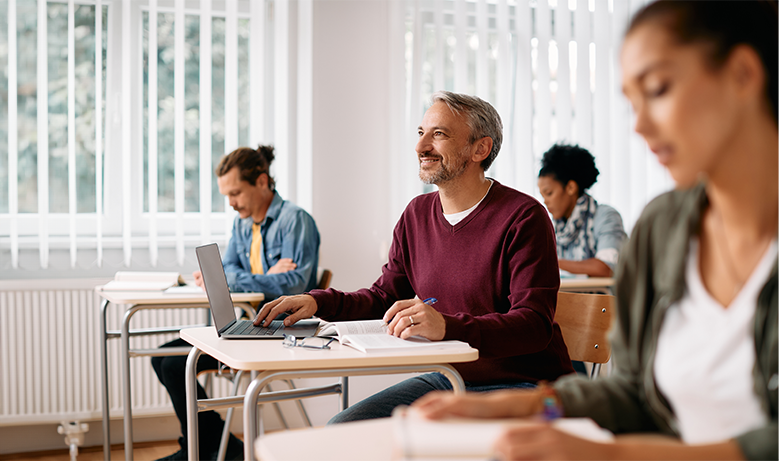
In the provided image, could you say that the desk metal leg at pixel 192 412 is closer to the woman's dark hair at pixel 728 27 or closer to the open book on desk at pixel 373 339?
the open book on desk at pixel 373 339

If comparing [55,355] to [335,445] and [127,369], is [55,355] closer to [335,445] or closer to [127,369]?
[127,369]

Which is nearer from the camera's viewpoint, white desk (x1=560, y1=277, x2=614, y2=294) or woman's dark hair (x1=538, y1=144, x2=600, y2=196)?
white desk (x1=560, y1=277, x2=614, y2=294)

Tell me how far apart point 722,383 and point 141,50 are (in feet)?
10.2

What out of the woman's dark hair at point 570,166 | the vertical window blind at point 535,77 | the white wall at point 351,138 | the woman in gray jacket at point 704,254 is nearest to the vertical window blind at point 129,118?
the white wall at point 351,138

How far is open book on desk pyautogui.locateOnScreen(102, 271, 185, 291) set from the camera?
8.56 feet

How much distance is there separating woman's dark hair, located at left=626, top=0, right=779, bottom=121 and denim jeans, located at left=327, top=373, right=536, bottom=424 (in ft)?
3.50

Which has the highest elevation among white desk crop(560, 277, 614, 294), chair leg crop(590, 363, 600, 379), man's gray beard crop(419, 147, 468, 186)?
man's gray beard crop(419, 147, 468, 186)

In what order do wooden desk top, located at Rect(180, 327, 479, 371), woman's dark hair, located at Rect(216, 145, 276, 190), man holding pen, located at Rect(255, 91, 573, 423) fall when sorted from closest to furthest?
wooden desk top, located at Rect(180, 327, 479, 371) → man holding pen, located at Rect(255, 91, 573, 423) → woman's dark hair, located at Rect(216, 145, 276, 190)

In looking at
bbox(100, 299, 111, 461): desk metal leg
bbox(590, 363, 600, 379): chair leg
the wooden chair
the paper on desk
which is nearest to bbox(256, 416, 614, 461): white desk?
the wooden chair

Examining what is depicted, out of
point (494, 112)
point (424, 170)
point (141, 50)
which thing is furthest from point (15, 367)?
point (494, 112)

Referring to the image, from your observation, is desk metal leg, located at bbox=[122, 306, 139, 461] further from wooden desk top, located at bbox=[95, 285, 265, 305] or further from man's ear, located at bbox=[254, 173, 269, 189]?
man's ear, located at bbox=[254, 173, 269, 189]

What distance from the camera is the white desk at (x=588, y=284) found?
9.08ft

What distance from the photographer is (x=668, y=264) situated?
31.1 inches

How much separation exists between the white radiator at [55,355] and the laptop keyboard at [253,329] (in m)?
1.71
